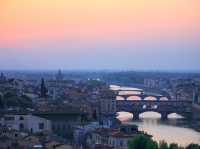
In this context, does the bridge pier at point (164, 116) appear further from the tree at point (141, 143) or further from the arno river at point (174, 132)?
the tree at point (141, 143)

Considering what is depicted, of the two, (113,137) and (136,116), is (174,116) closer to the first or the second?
(136,116)

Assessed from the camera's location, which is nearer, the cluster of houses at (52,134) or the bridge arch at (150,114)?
the cluster of houses at (52,134)

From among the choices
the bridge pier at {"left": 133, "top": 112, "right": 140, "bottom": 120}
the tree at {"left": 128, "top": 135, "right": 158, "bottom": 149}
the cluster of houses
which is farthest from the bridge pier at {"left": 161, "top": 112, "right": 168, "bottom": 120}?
the tree at {"left": 128, "top": 135, "right": 158, "bottom": 149}

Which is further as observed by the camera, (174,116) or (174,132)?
(174,116)

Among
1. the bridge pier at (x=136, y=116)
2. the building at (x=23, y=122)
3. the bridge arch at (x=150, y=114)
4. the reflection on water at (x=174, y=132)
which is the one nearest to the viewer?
the building at (x=23, y=122)

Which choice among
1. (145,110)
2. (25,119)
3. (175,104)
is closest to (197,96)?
(175,104)

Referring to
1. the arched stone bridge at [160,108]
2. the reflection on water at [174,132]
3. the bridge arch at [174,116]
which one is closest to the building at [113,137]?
the reflection on water at [174,132]

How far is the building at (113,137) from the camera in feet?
23.9

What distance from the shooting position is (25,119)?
863cm

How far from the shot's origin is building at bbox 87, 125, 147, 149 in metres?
7.29

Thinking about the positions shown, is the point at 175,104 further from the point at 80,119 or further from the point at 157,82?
the point at 157,82

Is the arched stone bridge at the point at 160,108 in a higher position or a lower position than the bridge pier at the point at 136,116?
higher

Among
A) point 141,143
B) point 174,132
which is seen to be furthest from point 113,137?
point 174,132

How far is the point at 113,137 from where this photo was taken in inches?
292
